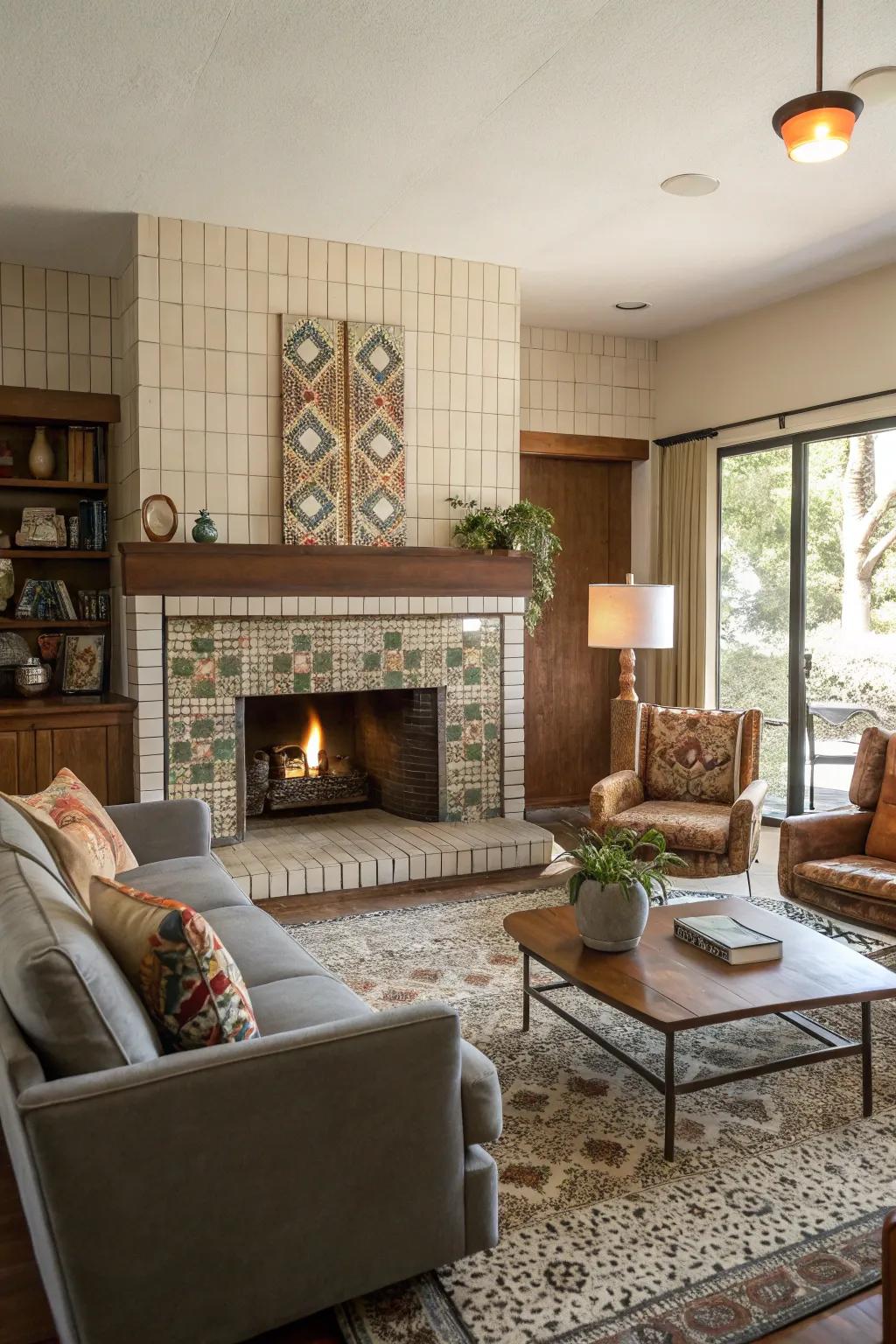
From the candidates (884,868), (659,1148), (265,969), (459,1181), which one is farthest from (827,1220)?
(884,868)

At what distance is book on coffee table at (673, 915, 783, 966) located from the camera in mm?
2635

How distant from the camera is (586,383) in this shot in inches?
249

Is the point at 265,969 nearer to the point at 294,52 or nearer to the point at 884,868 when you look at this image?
the point at 884,868

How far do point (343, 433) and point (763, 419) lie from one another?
8.01 feet

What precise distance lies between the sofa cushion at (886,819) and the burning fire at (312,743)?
2914 millimetres

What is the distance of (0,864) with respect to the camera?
205 centimetres

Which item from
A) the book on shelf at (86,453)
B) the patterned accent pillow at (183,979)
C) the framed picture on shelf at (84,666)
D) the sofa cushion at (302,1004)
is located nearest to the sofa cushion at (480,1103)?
the sofa cushion at (302,1004)

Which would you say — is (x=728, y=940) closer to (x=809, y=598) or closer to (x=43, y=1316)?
(x=43, y=1316)

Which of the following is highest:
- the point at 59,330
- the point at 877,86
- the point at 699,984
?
the point at 877,86

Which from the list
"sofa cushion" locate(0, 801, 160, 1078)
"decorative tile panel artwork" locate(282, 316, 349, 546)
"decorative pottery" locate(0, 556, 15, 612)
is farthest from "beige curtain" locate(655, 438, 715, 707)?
"sofa cushion" locate(0, 801, 160, 1078)

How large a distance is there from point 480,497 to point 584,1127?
11.2ft

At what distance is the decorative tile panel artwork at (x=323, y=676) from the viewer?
4.62m

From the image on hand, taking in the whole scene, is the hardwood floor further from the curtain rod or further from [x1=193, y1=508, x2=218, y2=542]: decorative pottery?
the curtain rod

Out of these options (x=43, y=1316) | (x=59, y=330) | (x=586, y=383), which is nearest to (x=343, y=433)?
(x=59, y=330)
